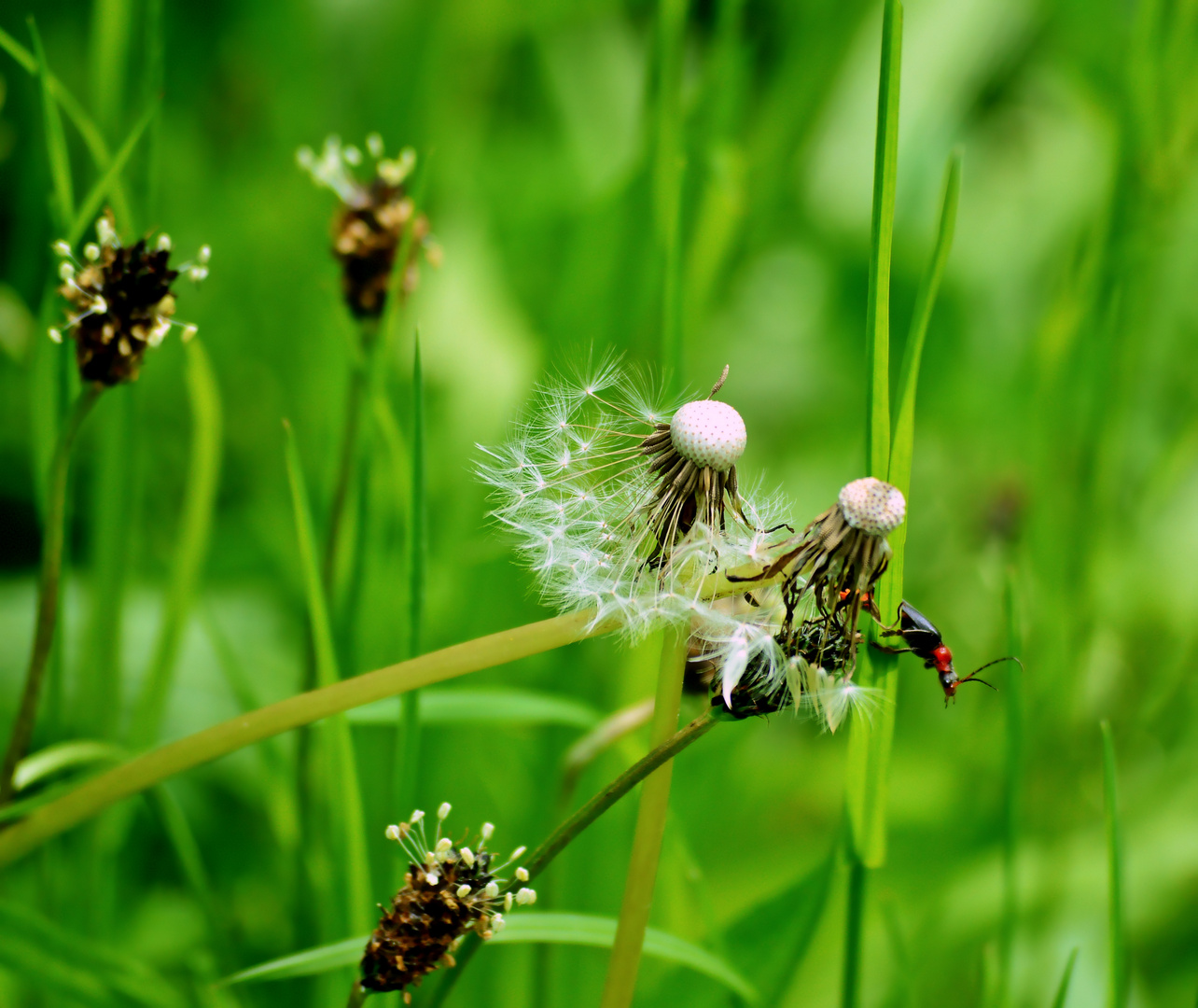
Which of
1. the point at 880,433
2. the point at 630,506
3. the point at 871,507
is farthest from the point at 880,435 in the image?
the point at 630,506

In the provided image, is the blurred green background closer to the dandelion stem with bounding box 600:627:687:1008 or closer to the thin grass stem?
the thin grass stem

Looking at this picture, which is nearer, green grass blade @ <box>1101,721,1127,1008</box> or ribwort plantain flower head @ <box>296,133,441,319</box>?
green grass blade @ <box>1101,721,1127,1008</box>

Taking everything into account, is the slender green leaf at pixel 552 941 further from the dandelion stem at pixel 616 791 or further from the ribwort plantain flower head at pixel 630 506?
the ribwort plantain flower head at pixel 630 506

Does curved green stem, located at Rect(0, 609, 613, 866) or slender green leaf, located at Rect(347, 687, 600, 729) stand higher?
slender green leaf, located at Rect(347, 687, 600, 729)

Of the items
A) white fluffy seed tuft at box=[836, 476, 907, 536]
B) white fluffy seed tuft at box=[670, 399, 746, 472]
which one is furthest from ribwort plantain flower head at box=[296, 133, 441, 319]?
white fluffy seed tuft at box=[836, 476, 907, 536]

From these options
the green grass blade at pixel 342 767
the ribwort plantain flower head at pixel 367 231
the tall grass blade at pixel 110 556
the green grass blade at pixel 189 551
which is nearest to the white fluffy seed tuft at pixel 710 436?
the green grass blade at pixel 342 767

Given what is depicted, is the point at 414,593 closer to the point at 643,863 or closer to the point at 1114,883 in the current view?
the point at 643,863
